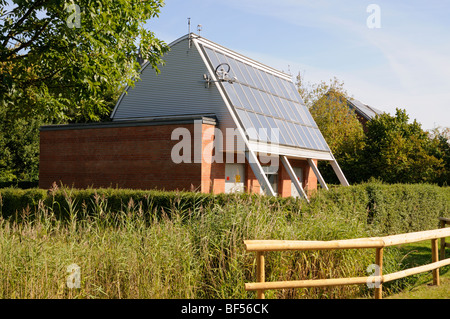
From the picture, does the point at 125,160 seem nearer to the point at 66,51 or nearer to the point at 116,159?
the point at 116,159

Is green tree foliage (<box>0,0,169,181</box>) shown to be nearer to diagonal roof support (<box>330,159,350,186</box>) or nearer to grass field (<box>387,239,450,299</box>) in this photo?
grass field (<box>387,239,450,299</box>)

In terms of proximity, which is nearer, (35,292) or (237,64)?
(35,292)

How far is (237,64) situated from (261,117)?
12.4 ft

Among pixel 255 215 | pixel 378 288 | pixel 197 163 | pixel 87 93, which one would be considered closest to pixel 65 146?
pixel 197 163

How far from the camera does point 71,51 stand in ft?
43.5

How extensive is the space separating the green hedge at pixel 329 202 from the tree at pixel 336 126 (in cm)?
1056

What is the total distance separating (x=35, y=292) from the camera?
20.7 feet

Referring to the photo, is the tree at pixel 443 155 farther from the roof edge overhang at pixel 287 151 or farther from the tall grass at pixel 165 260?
the tall grass at pixel 165 260

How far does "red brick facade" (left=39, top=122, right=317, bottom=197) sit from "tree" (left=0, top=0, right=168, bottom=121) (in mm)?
5046

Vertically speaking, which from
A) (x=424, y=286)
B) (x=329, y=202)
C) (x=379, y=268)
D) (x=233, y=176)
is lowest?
(x=424, y=286)

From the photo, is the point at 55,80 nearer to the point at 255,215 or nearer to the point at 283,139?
the point at 255,215

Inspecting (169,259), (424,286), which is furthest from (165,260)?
(424,286)

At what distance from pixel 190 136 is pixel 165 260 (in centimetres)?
1245

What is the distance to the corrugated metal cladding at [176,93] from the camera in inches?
837
